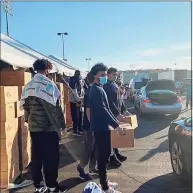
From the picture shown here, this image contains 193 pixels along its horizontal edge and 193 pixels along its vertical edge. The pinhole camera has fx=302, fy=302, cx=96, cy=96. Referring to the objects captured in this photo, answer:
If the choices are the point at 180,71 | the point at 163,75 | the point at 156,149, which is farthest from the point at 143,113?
the point at 180,71

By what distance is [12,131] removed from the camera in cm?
450

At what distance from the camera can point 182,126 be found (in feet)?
14.4

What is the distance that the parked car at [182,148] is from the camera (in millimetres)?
4082

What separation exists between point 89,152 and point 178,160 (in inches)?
53.3

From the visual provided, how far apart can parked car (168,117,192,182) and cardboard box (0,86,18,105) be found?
250 centimetres

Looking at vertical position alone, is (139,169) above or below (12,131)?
below

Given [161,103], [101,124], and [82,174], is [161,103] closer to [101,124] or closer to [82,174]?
[82,174]

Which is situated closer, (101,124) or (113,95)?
(101,124)

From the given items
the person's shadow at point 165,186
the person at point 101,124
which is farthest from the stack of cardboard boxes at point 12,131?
the person's shadow at point 165,186

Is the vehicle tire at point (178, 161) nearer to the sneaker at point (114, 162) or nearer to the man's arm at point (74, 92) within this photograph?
the sneaker at point (114, 162)

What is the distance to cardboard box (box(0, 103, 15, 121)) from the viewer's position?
13.6 feet

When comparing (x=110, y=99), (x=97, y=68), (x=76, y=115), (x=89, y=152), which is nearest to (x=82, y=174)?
(x=89, y=152)

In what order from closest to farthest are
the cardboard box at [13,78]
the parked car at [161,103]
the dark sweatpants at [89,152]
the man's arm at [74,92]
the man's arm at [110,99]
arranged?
Answer: 1. the dark sweatpants at [89,152]
2. the cardboard box at [13,78]
3. the man's arm at [110,99]
4. the man's arm at [74,92]
5. the parked car at [161,103]

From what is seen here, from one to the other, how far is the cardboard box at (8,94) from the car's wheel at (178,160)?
2538 millimetres
